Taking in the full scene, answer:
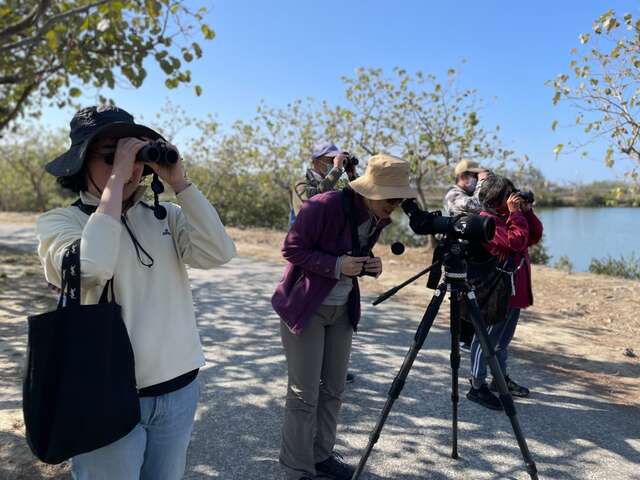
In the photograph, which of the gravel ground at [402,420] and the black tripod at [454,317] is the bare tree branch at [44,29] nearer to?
the gravel ground at [402,420]

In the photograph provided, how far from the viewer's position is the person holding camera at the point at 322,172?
3334 mm

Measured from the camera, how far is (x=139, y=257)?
1.57m

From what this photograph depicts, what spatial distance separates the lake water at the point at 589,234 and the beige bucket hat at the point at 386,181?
10.9 m

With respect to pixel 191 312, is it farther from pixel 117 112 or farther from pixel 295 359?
pixel 295 359

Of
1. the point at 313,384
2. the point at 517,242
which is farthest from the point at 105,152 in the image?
the point at 517,242

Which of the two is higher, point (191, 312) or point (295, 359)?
point (191, 312)

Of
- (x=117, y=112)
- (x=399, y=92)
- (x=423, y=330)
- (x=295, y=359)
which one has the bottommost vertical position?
(x=295, y=359)

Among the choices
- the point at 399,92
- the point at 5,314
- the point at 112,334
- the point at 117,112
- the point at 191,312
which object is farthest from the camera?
the point at 399,92

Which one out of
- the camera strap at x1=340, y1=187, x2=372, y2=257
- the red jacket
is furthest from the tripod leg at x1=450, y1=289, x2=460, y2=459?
the red jacket

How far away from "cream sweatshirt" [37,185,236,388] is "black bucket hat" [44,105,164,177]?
4.9 inches

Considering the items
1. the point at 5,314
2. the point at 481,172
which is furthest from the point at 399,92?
the point at 5,314

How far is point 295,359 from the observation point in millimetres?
2547

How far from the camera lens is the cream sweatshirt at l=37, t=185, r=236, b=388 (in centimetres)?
139

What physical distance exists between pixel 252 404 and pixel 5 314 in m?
3.95
